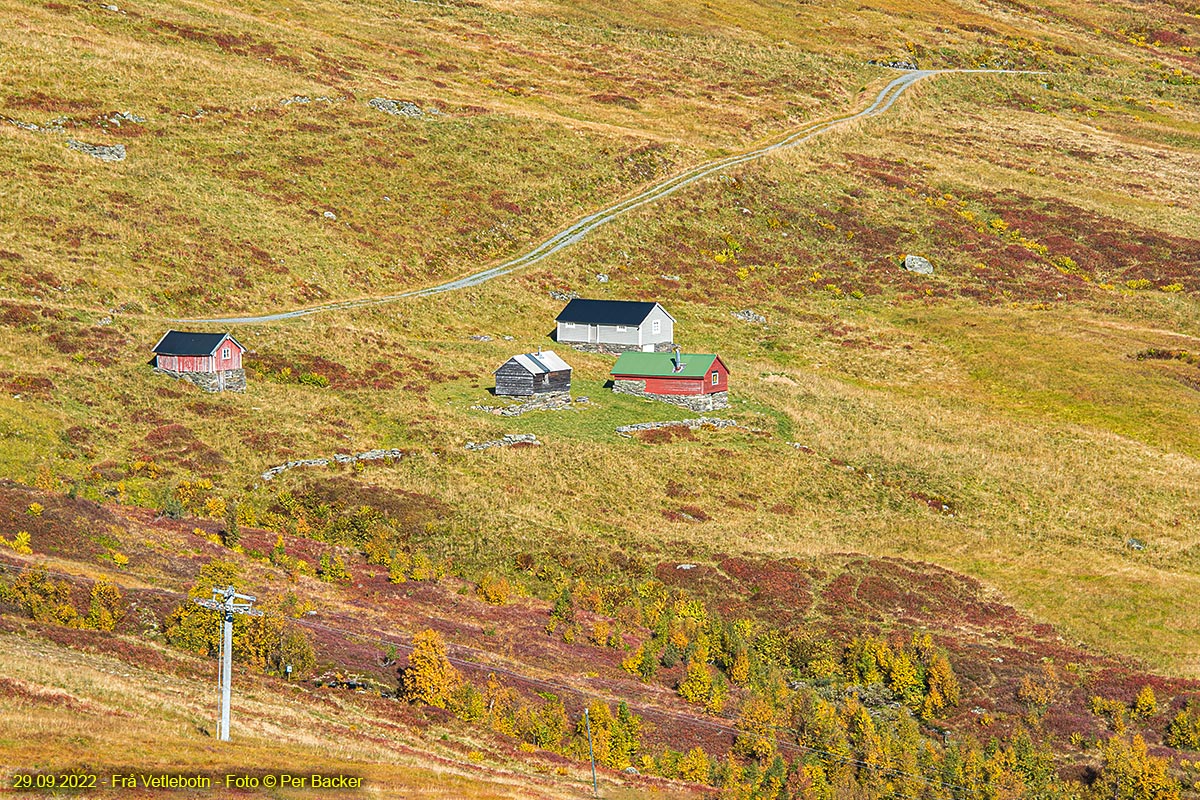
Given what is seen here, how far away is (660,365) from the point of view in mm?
85750

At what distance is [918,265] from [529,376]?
56.4m

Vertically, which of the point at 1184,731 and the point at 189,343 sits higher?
the point at 189,343

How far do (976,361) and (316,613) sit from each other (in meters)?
66.4

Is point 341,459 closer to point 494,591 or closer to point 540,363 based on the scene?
point 494,591

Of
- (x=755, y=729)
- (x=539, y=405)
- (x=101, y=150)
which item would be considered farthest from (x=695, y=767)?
(x=101, y=150)

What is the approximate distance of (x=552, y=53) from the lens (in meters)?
169

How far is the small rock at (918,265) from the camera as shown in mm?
120312

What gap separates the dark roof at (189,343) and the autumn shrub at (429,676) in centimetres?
3573

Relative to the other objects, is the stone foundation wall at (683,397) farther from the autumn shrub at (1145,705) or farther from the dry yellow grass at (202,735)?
the dry yellow grass at (202,735)

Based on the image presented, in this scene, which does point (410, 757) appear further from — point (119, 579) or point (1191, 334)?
point (1191, 334)

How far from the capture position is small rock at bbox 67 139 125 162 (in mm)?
103938

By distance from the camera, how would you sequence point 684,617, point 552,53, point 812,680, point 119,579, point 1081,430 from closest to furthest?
point 119,579 → point 812,680 → point 684,617 → point 1081,430 → point 552,53

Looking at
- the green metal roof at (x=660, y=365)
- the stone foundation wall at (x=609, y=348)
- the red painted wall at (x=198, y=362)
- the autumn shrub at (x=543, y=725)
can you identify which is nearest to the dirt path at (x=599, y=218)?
the red painted wall at (x=198, y=362)

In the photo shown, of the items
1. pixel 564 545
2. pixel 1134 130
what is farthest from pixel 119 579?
pixel 1134 130
